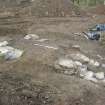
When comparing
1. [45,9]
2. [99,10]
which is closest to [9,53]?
[45,9]

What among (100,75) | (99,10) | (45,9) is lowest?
(100,75)

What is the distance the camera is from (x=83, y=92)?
8.62 m

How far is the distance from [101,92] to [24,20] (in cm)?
1058

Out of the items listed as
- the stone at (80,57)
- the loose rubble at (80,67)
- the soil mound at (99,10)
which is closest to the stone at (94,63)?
the loose rubble at (80,67)

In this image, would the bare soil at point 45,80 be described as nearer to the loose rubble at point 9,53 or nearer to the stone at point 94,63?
the loose rubble at point 9,53

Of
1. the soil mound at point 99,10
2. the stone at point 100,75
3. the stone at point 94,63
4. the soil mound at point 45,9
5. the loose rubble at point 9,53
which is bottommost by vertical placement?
the stone at point 100,75

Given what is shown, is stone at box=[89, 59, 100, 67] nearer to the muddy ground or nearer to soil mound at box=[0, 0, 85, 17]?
the muddy ground

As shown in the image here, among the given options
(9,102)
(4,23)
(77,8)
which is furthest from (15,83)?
(77,8)

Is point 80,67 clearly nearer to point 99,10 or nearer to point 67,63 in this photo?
point 67,63

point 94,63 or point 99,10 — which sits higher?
point 99,10

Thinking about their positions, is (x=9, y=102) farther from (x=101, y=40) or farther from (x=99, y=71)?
(x=101, y=40)

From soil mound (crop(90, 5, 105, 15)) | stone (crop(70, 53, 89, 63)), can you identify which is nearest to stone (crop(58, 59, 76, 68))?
stone (crop(70, 53, 89, 63))

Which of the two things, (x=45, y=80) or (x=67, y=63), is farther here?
(x=67, y=63)

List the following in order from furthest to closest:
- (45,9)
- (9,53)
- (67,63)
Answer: (45,9), (9,53), (67,63)
